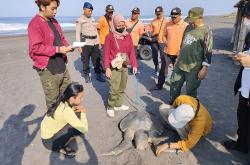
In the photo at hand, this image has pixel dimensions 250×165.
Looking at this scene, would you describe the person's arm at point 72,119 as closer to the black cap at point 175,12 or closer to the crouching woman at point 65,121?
the crouching woman at point 65,121

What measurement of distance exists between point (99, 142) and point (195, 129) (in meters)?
1.38

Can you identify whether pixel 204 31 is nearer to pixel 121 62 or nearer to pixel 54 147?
pixel 121 62

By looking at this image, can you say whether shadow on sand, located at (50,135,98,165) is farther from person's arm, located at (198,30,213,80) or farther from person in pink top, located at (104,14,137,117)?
person's arm, located at (198,30,213,80)

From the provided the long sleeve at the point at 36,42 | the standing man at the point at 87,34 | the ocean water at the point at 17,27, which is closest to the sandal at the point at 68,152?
the long sleeve at the point at 36,42

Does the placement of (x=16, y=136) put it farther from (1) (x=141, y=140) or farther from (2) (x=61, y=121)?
(1) (x=141, y=140)

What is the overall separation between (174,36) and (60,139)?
3363 millimetres

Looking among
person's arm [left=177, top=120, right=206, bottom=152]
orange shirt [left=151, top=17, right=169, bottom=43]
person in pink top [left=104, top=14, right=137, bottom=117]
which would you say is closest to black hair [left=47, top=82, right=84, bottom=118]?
person in pink top [left=104, top=14, right=137, bottom=117]

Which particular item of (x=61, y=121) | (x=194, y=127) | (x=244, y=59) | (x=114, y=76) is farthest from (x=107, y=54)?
(x=244, y=59)

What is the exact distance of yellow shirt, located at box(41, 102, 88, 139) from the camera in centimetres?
311

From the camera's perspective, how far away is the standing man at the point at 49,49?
10.1 feet

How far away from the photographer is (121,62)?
4277 millimetres

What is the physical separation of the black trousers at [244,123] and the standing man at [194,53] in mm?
841

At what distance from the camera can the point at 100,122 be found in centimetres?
443

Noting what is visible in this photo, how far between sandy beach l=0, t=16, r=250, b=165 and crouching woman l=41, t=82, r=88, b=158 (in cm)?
16
